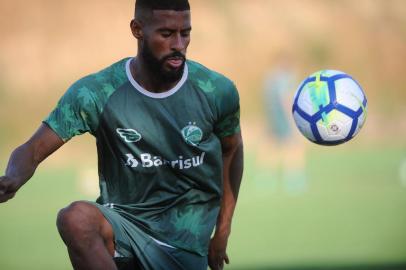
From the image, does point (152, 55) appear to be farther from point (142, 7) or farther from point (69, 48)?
point (69, 48)

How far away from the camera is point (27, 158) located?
5.19m

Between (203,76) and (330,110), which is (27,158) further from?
(330,110)

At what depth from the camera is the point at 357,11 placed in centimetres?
1177

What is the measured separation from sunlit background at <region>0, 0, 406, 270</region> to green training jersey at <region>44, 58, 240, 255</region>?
458 centimetres

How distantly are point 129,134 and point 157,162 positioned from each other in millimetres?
205

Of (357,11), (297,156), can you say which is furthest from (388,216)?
(357,11)

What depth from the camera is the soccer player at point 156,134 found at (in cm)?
540

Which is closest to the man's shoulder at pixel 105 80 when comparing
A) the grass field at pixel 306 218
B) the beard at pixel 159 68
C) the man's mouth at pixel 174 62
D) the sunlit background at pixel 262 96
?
the beard at pixel 159 68

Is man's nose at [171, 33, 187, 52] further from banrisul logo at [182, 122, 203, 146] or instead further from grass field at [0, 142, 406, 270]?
grass field at [0, 142, 406, 270]

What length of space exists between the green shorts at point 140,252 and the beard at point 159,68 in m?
0.74

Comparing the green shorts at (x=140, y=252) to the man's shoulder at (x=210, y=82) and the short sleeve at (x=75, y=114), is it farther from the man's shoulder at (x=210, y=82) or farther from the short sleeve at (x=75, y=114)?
the man's shoulder at (x=210, y=82)

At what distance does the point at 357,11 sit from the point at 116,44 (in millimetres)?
2700

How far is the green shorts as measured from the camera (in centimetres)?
530

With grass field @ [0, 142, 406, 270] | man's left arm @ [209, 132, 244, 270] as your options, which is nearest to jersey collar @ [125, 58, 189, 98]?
man's left arm @ [209, 132, 244, 270]
